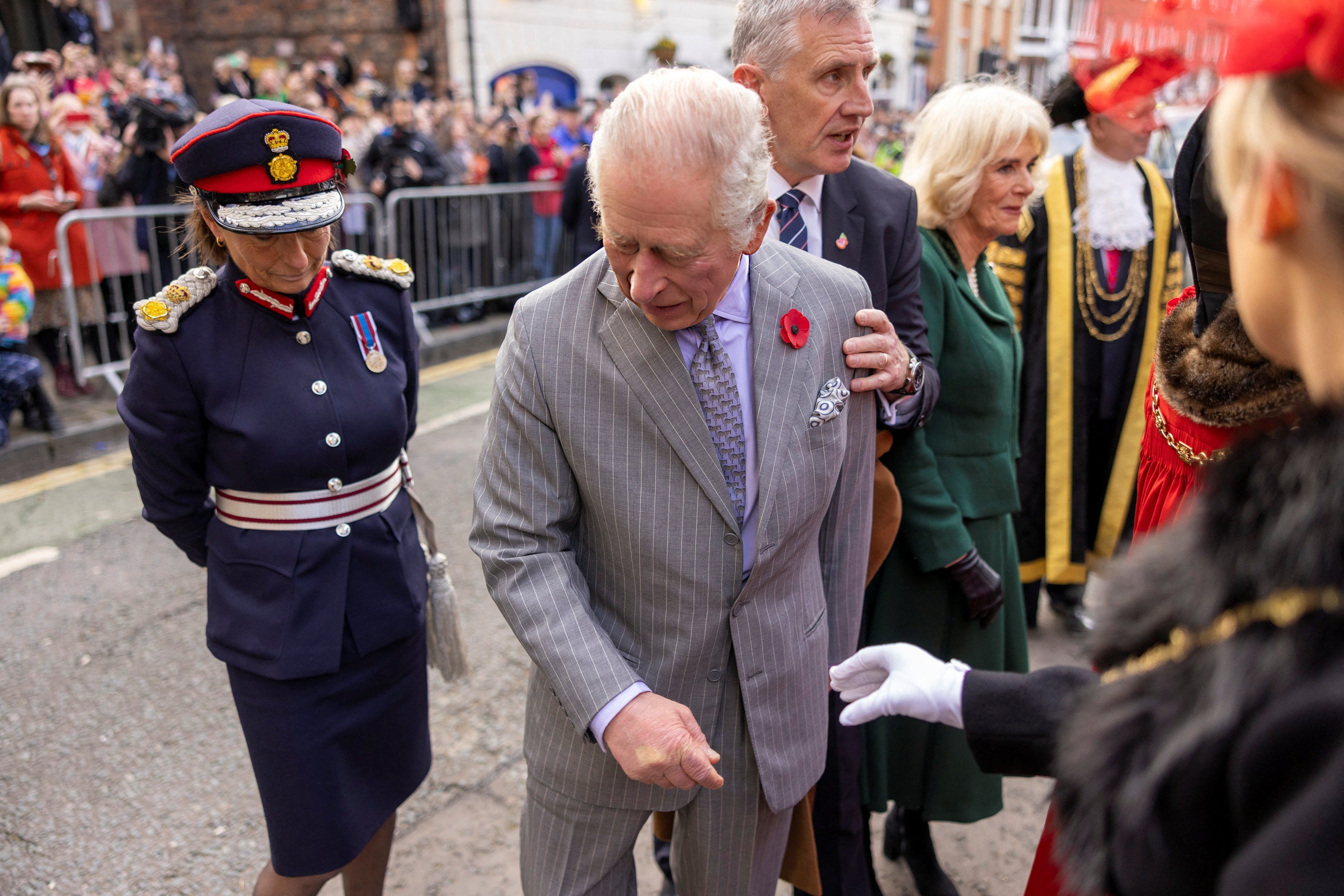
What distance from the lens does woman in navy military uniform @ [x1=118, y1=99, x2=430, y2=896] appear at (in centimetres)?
200

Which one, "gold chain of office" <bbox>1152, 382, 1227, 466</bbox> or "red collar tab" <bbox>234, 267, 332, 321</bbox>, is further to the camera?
"red collar tab" <bbox>234, 267, 332, 321</bbox>

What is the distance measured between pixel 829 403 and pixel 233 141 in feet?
4.26

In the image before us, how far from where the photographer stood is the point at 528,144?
9.95 m

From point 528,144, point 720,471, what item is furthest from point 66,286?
point 720,471

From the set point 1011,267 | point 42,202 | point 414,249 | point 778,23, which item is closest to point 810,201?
point 778,23

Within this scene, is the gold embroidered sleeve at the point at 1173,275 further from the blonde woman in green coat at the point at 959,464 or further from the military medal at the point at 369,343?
the military medal at the point at 369,343

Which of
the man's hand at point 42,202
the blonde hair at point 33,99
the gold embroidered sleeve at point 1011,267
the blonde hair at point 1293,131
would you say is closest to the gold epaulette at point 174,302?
the blonde hair at point 1293,131

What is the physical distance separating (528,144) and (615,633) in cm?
900

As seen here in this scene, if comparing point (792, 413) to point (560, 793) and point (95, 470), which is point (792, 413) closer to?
point (560, 793)

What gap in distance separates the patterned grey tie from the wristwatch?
45 cm

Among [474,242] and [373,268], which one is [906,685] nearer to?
[373,268]

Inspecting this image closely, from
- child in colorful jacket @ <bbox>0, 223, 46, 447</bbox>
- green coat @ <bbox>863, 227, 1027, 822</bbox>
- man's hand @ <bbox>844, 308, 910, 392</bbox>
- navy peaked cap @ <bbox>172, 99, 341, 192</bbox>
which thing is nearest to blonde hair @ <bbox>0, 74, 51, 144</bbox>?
child in colorful jacket @ <bbox>0, 223, 46, 447</bbox>

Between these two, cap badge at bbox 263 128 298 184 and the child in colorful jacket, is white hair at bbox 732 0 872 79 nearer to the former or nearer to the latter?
cap badge at bbox 263 128 298 184

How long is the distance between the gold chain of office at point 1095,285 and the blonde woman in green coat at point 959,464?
1214 mm
